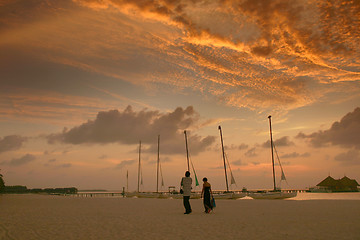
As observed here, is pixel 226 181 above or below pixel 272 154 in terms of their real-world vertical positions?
below

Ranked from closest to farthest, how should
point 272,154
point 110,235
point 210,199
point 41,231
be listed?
point 110,235, point 41,231, point 210,199, point 272,154

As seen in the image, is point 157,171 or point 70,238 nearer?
point 70,238

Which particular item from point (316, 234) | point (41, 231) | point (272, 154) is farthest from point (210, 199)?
point (272, 154)

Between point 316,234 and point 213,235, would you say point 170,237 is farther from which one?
point 316,234

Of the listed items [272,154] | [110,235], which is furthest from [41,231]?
[272,154]

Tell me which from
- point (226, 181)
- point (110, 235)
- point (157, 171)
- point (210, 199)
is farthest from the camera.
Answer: point (157, 171)

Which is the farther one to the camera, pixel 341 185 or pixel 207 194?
pixel 341 185

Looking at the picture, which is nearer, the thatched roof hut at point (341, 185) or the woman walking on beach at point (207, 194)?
the woman walking on beach at point (207, 194)

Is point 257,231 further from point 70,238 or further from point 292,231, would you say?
point 70,238

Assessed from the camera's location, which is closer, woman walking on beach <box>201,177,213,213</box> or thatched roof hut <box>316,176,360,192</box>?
woman walking on beach <box>201,177,213,213</box>

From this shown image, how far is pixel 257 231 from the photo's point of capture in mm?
10047

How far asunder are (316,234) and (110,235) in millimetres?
6384

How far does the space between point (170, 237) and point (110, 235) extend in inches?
78.6

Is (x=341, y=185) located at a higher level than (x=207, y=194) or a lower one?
lower
